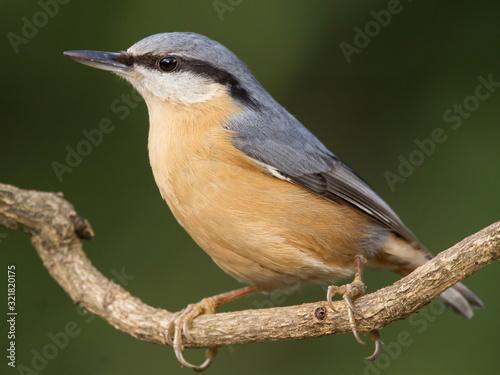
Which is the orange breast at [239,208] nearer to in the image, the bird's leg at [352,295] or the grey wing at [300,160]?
the grey wing at [300,160]

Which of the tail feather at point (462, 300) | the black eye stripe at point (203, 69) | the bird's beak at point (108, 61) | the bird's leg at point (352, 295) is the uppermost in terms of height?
the bird's beak at point (108, 61)

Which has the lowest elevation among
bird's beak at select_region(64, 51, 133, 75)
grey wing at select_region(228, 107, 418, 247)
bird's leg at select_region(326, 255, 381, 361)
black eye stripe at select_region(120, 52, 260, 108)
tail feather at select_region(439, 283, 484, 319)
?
tail feather at select_region(439, 283, 484, 319)

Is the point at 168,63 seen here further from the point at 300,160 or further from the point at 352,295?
the point at 352,295

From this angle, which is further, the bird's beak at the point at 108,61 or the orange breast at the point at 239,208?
the bird's beak at the point at 108,61

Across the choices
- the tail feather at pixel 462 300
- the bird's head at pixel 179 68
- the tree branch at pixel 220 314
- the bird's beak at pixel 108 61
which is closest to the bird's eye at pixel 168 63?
the bird's head at pixel 179 68

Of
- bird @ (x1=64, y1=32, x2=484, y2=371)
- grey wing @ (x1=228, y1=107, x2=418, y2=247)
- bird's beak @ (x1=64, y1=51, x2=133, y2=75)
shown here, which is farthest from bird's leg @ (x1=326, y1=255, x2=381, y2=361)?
bird's beak @ (x1=64, y1=51, x2=133, y2=75)

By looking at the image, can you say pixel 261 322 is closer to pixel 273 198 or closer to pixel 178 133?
pixel 273 198

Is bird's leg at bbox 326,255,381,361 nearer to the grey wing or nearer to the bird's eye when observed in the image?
the grey wing

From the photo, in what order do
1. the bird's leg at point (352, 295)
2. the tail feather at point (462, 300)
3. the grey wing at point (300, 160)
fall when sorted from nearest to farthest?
1. the bird's leg at point (352, 295)
2. the grey wing at point (300, 160)
3. the tail feather at point (462, 300)

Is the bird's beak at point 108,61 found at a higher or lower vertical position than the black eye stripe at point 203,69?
higher
